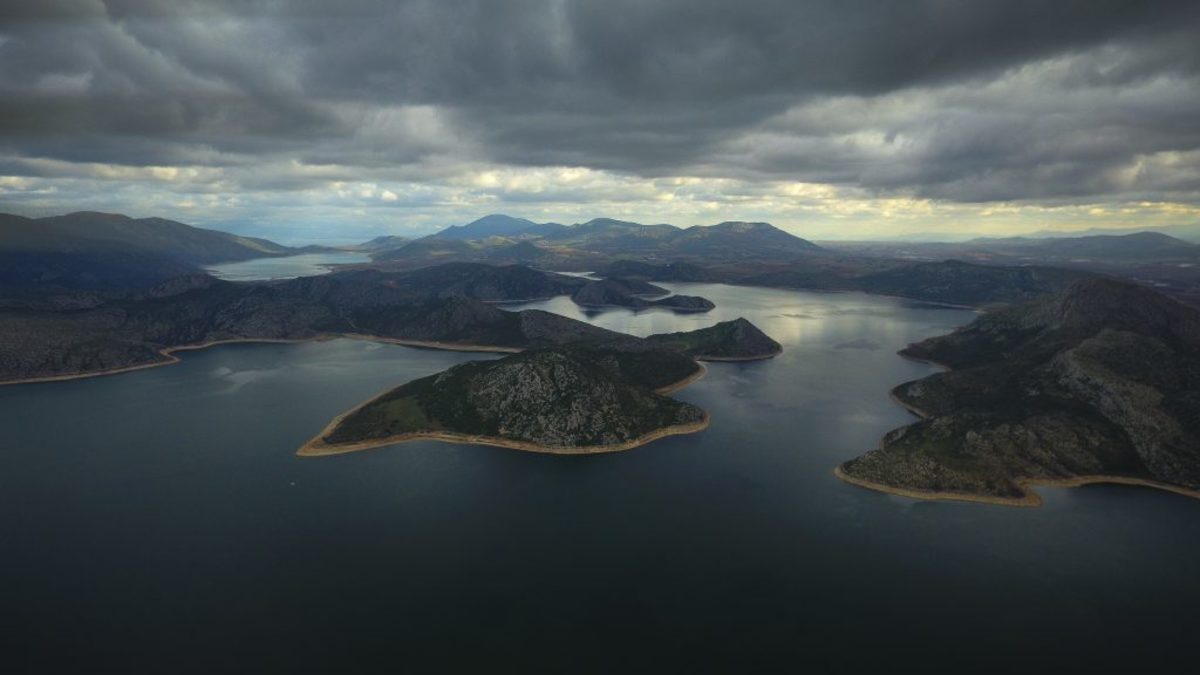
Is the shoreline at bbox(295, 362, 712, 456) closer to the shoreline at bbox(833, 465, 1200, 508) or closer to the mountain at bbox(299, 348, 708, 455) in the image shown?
the mountain at bbox(299, 348, 708, 455)

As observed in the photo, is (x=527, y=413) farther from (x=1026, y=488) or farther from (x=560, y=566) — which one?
(x=1026, y=488)

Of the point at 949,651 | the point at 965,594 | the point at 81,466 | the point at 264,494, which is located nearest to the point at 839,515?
the point at 965,594

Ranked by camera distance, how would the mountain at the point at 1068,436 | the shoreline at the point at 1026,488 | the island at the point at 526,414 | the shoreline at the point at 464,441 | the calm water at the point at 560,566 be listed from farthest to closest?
1. the island at the point at 526,414
2. the shoreline at the point at 464,441
3. the mountain at the point at 1068,436
4. the shoreline at the point at 1026,488
5. the calm water at the point at 560,566

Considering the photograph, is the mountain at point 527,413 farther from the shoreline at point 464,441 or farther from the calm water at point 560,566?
the calm water at point 560,566

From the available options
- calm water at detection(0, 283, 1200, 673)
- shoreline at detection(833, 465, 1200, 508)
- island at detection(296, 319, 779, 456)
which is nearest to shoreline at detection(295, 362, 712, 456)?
island at detection(296, 319, 779, 456)

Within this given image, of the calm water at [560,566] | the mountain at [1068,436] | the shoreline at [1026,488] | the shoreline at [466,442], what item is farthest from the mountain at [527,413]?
the mountain at [1068,436]

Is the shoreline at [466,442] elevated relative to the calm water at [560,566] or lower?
elevated
